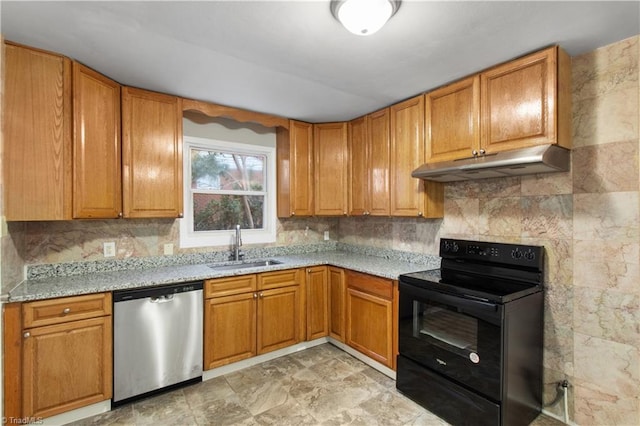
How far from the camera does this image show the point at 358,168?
10.6 feet

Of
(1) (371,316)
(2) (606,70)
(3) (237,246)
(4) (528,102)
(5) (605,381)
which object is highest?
(2) (606,70)

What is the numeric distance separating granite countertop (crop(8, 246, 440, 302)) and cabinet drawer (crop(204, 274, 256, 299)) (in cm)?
5

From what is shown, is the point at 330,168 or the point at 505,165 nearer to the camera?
the point at 505,165

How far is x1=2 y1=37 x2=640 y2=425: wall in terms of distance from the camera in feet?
5.79

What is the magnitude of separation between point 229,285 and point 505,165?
7.26 ft

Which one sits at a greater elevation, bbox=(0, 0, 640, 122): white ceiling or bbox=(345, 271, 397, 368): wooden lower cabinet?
bbox=(0, 0, 640, 122): white ceiling

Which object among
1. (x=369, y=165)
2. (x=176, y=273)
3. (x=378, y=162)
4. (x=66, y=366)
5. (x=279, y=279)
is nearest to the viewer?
(x=66, y=366)

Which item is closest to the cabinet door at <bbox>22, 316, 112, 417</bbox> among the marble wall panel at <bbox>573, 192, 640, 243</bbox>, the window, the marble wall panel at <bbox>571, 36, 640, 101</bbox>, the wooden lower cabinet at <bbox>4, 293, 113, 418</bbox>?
the wooden lower cabinet at <bbox>4, 293, 113, 418</bbox>

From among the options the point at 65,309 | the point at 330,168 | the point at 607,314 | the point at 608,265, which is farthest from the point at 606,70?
the point at 65,309

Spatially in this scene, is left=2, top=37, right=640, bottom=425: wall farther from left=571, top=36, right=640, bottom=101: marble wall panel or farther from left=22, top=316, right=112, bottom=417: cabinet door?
left=22, top=316, right=112, bottom=417: cabinet door

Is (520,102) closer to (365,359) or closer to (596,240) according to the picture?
(596,240)

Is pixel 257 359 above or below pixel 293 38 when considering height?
below

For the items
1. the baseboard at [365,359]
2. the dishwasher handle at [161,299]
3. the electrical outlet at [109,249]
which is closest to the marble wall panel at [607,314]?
the baseboard at [365,359]

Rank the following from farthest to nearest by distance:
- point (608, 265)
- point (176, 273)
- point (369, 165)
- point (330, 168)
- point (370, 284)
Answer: point (330, 168) → point (369, 165) → point (370, 284) → point (176, 273) → point (608, 265)
